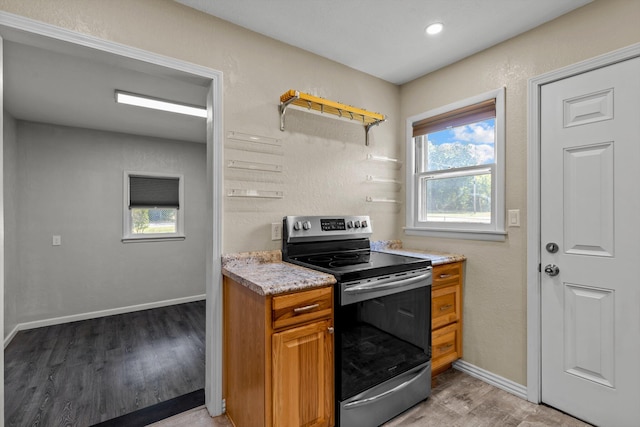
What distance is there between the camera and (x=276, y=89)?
2205mm

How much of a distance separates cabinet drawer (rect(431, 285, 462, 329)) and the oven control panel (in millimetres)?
709

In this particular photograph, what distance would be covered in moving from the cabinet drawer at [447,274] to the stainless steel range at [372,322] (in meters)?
0.19

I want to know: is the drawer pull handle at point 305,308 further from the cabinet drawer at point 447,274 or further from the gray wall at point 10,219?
the gray wall at point 10,219

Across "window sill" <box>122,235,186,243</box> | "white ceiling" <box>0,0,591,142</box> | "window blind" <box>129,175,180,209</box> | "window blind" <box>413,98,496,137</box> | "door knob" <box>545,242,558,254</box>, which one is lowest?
"window sill" <box>122,235,186,243</box>

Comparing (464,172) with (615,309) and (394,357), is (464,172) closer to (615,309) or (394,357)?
(615,309)

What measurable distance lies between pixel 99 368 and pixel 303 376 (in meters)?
2.13

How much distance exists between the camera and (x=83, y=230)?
3.84 m

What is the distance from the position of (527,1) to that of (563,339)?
2.04 meters

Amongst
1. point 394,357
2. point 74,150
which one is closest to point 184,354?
point 394,357

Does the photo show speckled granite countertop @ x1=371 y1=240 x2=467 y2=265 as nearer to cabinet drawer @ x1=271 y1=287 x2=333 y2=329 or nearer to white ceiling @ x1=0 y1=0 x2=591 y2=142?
cabinet drawer @ x1=271 y1=287 x2=333 y2=329

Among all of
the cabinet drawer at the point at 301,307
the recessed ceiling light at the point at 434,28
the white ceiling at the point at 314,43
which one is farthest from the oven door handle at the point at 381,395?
the recessed ceiling light at the point at 434,28

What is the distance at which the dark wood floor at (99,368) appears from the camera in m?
2.04

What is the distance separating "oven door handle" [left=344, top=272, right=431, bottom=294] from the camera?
1673 mm

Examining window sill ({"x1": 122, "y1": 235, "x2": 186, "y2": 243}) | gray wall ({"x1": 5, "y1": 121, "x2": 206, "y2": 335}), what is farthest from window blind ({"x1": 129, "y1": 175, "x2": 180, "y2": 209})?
window sill ({"x1": 122, "y1": 235, "x2": 186, "y2": 243})
